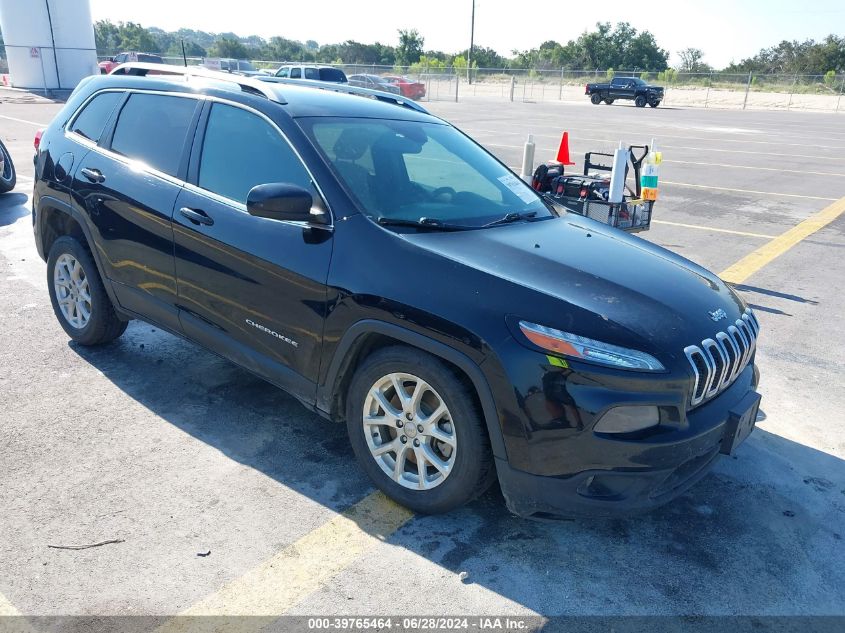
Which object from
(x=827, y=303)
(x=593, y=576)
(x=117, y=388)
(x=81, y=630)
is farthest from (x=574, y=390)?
(x=827, y=303)

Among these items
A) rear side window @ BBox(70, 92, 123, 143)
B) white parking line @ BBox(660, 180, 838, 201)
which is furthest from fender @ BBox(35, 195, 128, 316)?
white parking line @ BBox(660, 180, 838, 201)

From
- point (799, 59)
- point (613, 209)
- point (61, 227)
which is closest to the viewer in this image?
point (61, 227)

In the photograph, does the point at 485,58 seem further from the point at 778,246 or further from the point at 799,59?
the point at 778,246

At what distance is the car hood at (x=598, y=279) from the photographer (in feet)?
9.34

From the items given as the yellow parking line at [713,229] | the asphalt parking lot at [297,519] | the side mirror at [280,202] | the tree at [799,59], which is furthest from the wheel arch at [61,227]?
the tree at [799,59]

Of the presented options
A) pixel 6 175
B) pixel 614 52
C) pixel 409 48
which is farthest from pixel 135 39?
pixel 6 175

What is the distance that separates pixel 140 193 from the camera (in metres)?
4.09

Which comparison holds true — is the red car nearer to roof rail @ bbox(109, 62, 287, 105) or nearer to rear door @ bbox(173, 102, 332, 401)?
roof rail @ bbox(109, 62, 287, 105)

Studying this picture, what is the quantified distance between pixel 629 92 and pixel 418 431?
41.0m

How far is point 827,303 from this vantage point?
6.38 metres

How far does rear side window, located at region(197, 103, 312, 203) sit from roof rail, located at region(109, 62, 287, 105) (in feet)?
0.47

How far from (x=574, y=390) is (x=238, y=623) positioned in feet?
4.86

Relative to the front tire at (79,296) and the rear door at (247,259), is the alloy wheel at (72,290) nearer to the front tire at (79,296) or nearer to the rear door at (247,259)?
the front tire at (79,296)

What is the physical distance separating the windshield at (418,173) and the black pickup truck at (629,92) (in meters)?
38.5
